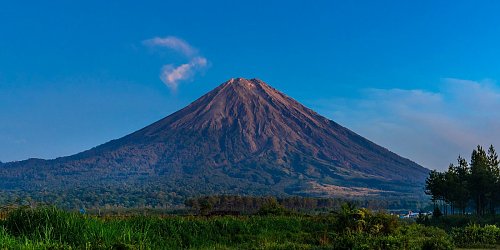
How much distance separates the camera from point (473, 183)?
2402 inches

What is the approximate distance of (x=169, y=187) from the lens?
627 feet

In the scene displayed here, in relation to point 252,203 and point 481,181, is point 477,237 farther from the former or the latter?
point 252,203

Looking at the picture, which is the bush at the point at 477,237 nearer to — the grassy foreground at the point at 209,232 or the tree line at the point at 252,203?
the grassy foreground at the point at 209,232

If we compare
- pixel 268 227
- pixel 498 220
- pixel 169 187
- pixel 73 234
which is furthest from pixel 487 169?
pixel 169 187

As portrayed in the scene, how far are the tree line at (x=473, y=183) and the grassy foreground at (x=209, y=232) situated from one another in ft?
101

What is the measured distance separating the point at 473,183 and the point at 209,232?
4150 cm

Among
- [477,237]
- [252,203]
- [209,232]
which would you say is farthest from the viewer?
[252,203]

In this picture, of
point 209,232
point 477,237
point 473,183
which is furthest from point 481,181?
point 209,232

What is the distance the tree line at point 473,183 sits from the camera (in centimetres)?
6038

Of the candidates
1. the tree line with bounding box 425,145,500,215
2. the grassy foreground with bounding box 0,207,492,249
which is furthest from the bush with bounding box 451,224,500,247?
the tree line with bounding box 425,145,500,215

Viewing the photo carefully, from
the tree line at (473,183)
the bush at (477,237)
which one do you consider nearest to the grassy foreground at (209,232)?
the bush at (477,237)

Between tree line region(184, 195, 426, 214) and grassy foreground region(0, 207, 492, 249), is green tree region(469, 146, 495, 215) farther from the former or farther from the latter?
grassy foreground region(0, 207, 492, 249)

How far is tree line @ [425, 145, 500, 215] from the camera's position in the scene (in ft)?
198

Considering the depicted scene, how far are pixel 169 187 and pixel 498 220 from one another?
15246 cm
